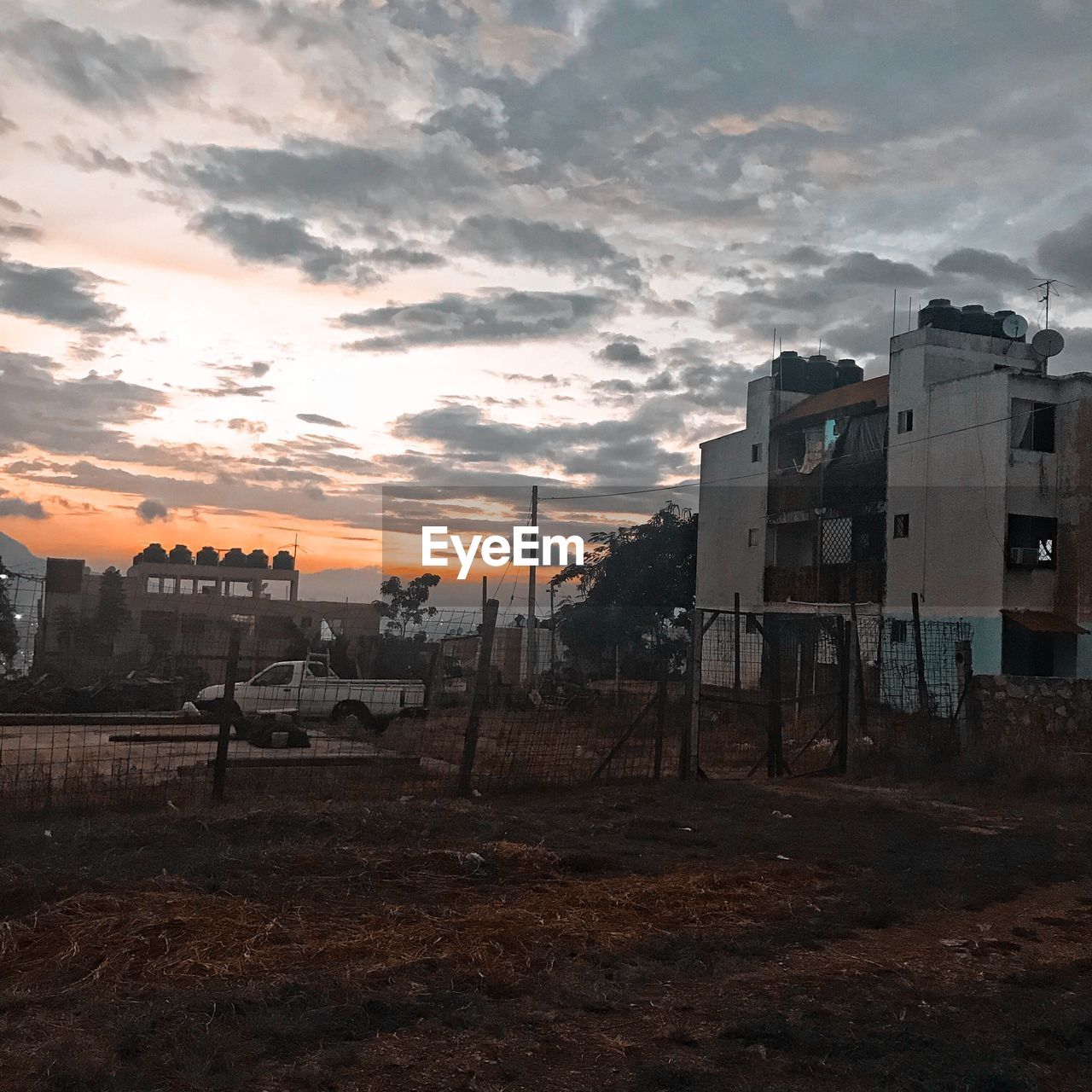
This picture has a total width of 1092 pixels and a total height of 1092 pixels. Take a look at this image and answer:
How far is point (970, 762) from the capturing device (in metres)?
16.1

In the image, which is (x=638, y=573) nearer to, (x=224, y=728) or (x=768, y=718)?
(x=768, y=718)

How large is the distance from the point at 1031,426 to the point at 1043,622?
6212mm

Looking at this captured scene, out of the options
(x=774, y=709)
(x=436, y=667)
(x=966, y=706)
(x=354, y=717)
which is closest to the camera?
(x=774, y=709)

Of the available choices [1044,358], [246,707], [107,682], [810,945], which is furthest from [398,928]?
[1044,358]

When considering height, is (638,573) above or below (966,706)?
above

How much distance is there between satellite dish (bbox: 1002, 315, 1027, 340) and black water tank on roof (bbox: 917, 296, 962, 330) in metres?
1.56

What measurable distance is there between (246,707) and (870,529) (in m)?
24.4

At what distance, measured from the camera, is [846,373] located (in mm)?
47281

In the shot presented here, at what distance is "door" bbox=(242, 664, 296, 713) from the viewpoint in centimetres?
2330

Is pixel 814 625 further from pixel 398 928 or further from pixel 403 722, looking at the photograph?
pixel 398 928

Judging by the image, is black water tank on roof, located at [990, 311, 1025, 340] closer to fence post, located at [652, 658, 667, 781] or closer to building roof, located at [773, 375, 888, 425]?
building roof, located at [773, 375, 888, 425]

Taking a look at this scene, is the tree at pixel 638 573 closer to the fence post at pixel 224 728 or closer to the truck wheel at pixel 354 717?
the truck wheel at pixel 354 717

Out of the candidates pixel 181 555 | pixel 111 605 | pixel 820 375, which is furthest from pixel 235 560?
pixel 820 375

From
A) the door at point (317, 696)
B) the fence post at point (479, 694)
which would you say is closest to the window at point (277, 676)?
the door at point (317, 696)
